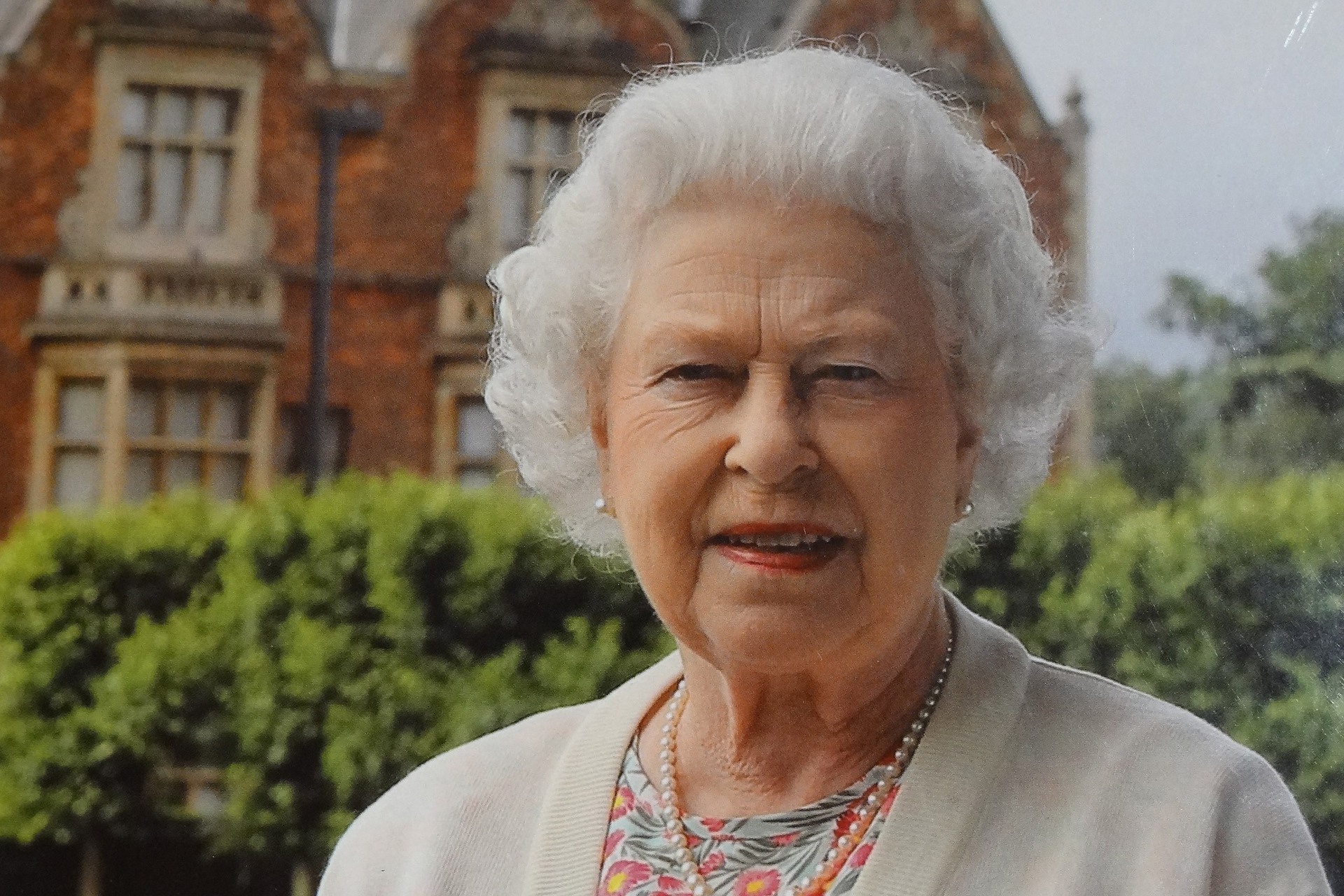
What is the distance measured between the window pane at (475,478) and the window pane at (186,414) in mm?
488

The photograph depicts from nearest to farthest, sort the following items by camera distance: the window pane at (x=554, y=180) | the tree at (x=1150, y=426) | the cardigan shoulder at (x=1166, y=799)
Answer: the cardigan shoulder at (x=1166, y=799)
the window pane at (x=554, y=180)
the tree at (x=1150, y=426)

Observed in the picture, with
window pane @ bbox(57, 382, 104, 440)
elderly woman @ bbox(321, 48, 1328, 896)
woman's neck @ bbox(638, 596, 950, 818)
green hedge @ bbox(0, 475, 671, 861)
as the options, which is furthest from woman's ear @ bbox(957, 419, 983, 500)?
window pane @ bbox(57, 382, 104, 440)

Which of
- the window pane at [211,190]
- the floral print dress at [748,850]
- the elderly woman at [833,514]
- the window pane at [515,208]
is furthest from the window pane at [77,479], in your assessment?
the floral print dress at [748,850]

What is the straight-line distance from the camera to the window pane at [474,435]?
2637mm

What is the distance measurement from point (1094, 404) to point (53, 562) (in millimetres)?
1906

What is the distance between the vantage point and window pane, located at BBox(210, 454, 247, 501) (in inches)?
104

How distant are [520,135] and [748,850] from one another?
182cm

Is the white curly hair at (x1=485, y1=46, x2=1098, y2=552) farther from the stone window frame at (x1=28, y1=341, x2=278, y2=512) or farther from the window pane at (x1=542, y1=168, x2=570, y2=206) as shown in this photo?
the stone window frame at (x1=28, y1=341, x2=278, y2=512)

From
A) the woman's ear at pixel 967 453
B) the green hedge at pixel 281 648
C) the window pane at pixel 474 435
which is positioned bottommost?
the green hedge at pixel 281 648

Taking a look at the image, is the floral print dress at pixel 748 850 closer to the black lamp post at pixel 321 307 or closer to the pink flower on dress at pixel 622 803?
the pink flower on dress at pixel 622 803

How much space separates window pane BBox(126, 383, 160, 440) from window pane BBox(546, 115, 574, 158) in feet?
2.87

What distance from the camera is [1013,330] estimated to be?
107 cm

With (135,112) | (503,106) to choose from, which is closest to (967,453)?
(503,106)

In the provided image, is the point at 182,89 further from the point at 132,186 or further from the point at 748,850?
the point at 748,850
